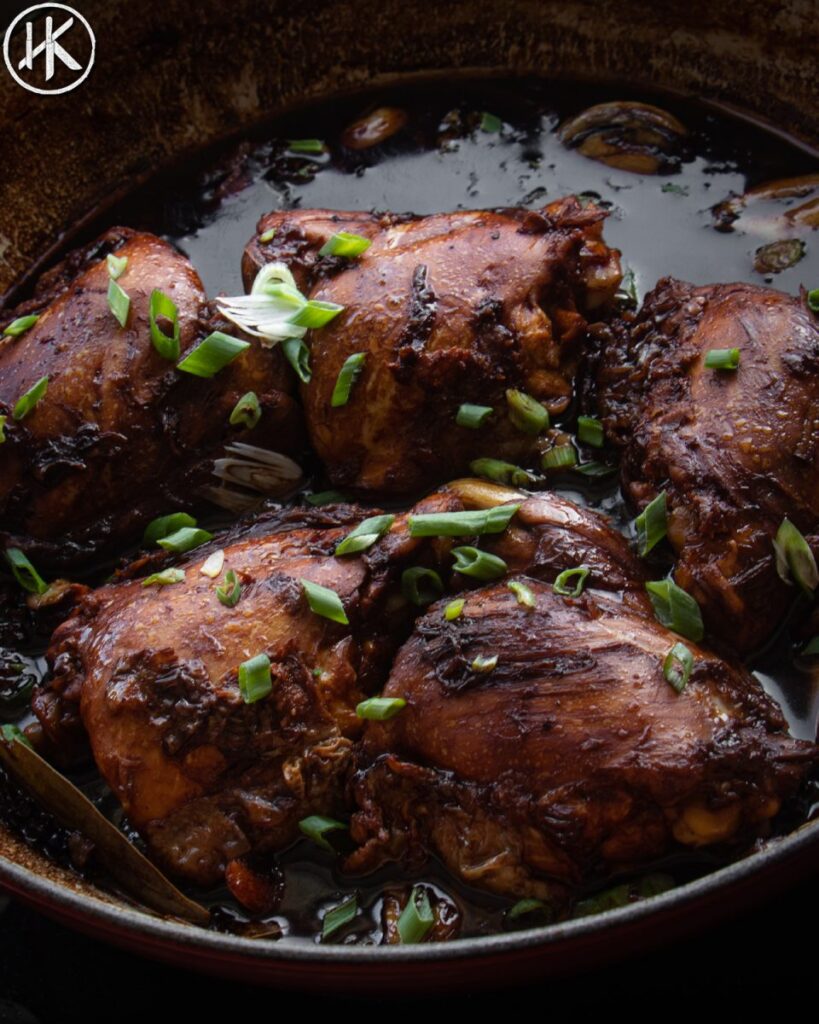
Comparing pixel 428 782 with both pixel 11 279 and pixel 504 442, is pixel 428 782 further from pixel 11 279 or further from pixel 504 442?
pixel 11 279

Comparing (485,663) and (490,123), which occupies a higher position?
(490,123)

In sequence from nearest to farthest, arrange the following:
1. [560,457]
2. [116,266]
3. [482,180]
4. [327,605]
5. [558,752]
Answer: [558,752] → [327,605] → [560,457] → [116,266] → [482,180]

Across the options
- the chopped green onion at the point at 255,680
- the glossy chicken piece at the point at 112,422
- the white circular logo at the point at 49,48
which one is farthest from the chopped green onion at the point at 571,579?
the white circular logo at the point at 49,48

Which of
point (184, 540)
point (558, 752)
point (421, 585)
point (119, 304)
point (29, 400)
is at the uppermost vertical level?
point (119, 304)

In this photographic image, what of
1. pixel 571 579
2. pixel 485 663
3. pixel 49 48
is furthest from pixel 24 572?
pixel 49 48

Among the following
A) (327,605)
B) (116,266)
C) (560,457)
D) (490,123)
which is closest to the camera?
(327,605)

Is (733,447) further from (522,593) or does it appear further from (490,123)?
(490,123)

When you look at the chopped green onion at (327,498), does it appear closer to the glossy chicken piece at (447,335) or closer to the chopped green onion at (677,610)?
the glossy chicken piece at (447,335)
